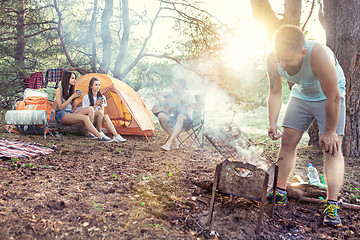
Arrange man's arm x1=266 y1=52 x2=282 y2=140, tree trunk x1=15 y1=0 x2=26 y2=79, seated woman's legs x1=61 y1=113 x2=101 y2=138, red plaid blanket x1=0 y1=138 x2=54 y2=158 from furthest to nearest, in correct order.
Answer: tree trunk x1=15 y1=0 x2=26 y2=79 < seated woman's legs x1=61 y1=113 x2=101 y2=138 < red plaid blanket x1=0 y1=138 x2=54 y2=158 < man's arm x1=266 y1=52 x2=282 y2=140

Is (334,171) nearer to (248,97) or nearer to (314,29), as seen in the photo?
(248,97)

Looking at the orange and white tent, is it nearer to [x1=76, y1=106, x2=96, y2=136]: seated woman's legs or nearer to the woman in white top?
the woman in white top

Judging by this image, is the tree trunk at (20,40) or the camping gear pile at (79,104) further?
the tree trunk at (20,40)

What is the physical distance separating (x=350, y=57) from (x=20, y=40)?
31.6 ft

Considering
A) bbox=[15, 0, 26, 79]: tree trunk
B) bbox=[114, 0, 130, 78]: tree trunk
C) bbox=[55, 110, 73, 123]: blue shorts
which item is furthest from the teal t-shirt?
bbox=[15, 0, 26, 79]: tree trunk

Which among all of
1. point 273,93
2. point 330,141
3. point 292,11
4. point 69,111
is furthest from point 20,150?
point 292,11

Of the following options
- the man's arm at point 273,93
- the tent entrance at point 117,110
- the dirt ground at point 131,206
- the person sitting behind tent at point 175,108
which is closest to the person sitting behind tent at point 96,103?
the person sitting behind tent at point 175,108

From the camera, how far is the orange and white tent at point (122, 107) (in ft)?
19.3

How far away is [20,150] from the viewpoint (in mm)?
3682

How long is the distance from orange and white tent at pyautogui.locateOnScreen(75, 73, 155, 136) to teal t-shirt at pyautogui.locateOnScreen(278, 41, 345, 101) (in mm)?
3989

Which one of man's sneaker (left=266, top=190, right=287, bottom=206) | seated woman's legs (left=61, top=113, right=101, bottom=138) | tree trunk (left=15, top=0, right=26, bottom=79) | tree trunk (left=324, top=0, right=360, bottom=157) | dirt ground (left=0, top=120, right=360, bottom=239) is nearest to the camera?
dirt ground (left=0, top=120, right=360, bottom=239)

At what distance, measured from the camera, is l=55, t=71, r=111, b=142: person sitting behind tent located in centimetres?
526

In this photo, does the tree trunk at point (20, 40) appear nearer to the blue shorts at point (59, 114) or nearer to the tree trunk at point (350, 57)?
the blue shorts at point (59, 114)

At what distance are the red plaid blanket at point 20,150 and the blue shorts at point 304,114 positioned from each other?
3.21 m
